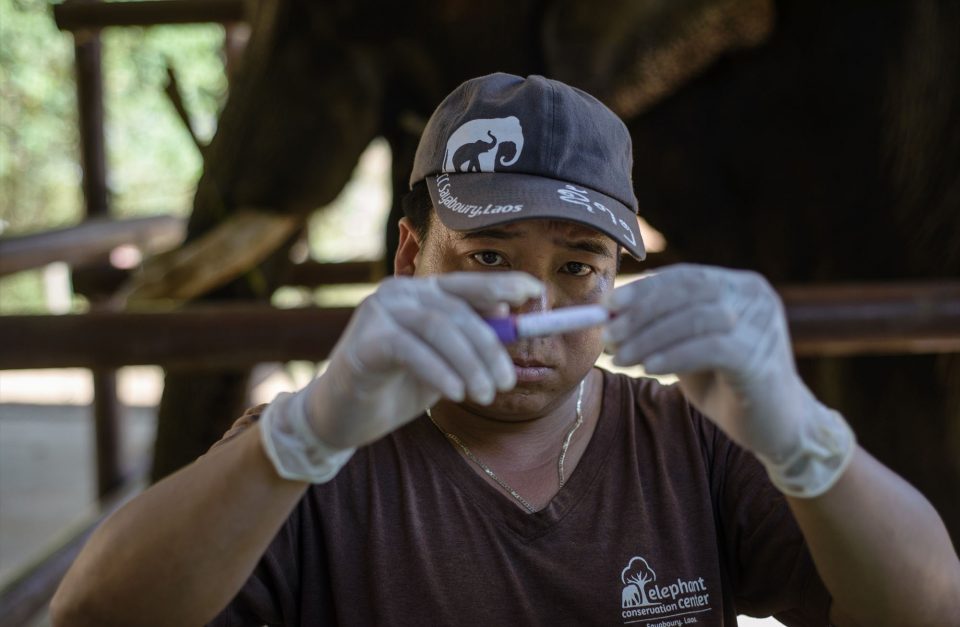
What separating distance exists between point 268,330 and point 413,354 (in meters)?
0.69

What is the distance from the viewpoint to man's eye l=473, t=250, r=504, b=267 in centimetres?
84

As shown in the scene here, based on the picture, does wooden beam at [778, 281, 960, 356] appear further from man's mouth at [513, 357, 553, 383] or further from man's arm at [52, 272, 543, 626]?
man's arm at [52, 272, 543, 626]

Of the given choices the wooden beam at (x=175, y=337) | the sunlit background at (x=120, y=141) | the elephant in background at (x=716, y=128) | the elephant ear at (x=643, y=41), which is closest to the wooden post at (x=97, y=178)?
the elephant in background at (x=716, y=128)

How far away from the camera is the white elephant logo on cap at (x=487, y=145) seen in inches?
33.2

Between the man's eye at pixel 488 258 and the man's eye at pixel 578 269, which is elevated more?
the man's eye at pixel 488 258

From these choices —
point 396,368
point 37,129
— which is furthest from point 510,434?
point 37,129

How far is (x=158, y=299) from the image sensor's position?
194 centimetres

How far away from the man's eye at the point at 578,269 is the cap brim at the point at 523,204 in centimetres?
3

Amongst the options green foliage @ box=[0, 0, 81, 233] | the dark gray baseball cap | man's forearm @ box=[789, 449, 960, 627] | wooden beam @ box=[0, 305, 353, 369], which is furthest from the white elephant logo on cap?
green foliage @ box=[0, 0, 81, 233]

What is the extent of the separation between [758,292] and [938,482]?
1.18 m

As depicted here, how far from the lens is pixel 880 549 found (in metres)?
0.75

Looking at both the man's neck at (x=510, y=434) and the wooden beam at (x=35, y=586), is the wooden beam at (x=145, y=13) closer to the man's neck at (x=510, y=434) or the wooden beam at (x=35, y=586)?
the wooden beam at (x=35, y=586)

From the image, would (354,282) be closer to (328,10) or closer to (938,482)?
(328,10)

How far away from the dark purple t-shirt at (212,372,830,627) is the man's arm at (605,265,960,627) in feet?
0.26
